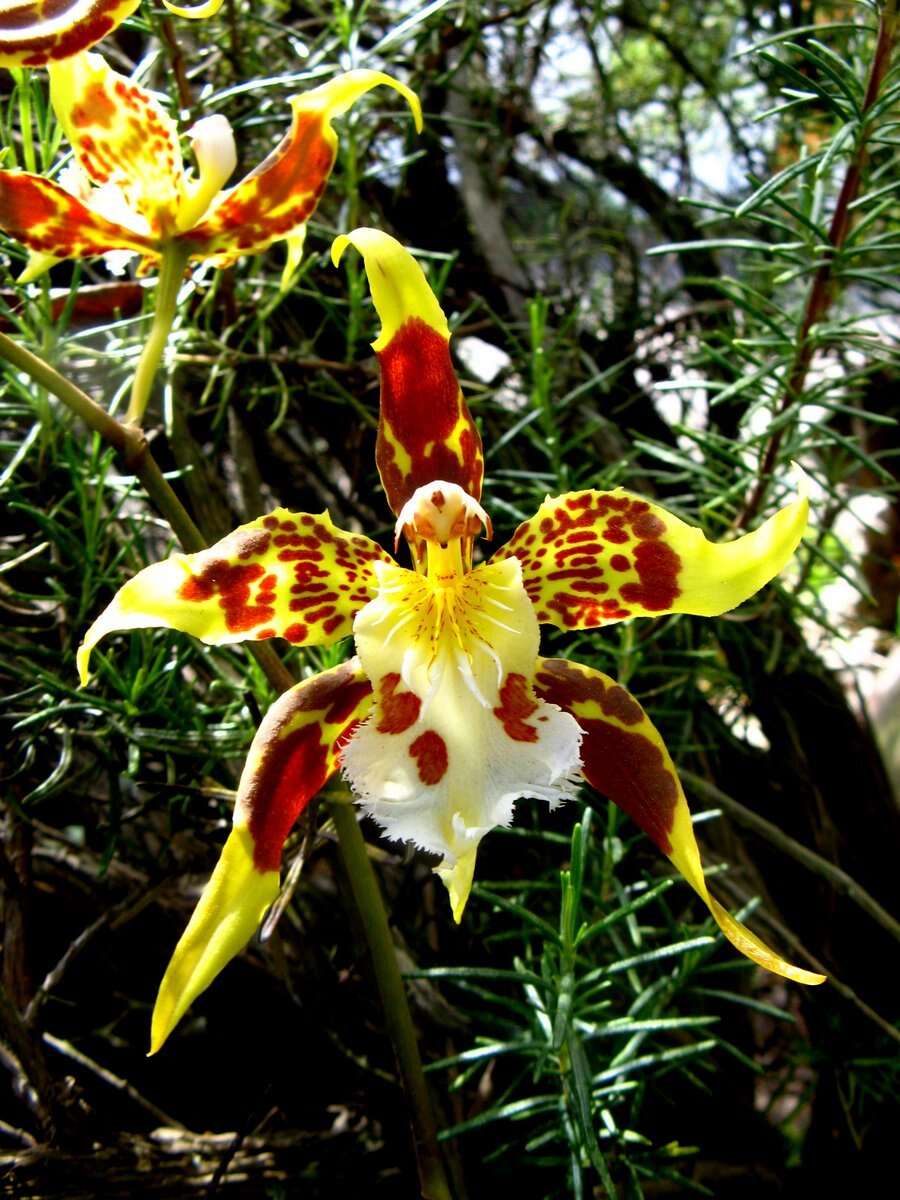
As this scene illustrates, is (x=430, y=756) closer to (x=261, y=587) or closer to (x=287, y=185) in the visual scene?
(x=261, y=587)

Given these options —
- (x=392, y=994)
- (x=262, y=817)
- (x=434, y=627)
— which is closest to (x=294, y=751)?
(x=262, y=817)

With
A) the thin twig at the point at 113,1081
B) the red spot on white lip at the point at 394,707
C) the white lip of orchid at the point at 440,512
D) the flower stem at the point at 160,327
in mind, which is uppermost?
the flower stem at the point at 160,327

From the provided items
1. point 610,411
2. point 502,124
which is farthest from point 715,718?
point 502,124

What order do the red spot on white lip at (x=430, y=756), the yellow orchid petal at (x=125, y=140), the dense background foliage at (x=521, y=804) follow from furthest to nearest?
the dense background foliage at (x=521, y=804)
the yellow orchid petal at (x=125, y=140)
the red spot on white lip at (x=430, y=756)

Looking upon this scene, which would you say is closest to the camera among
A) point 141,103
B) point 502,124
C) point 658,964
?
point 141,103

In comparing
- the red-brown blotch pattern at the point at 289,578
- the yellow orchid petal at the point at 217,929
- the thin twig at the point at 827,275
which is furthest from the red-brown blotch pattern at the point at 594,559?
the thin twig at the point at 827,275

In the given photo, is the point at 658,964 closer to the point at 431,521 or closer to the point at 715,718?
the point at 715,718

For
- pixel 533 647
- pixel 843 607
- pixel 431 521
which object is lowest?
pixel 843 607

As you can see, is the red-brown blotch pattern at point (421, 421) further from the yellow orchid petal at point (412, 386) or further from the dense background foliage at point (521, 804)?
the dense background foliage at point (521, 804)
